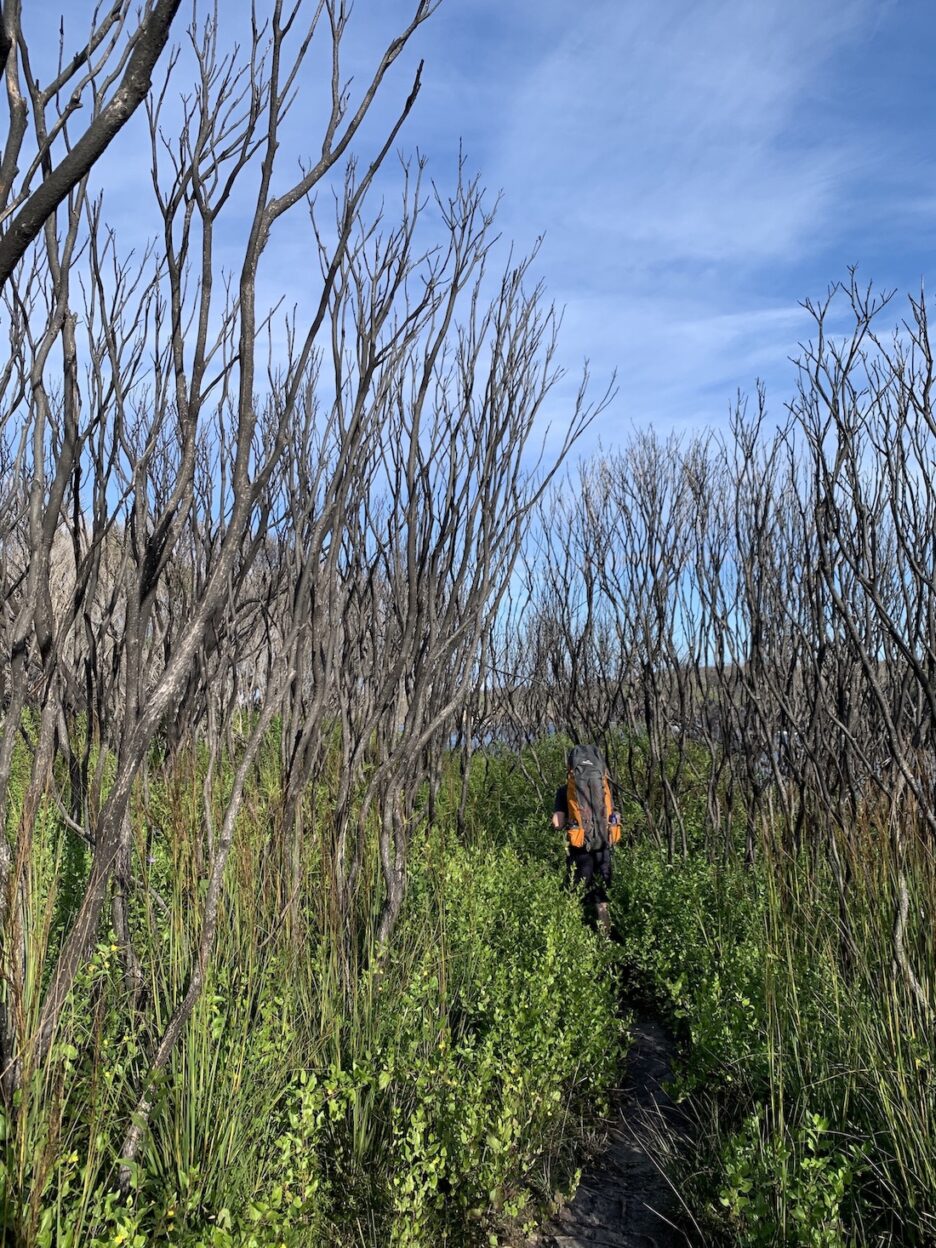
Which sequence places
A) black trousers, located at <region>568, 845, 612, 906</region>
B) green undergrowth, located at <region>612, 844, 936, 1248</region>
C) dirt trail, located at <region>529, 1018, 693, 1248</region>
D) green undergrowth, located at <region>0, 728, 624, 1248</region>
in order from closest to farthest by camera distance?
green undergrowth, located at <region>0, 728, 624, 1248</region> < green undergrowth, located at <region>612, 844, 936, 1248</region> < dirt trail, located at <region>529, 1018, 693, 1248</region> < black trousers, located at <region>568, 845, 612, 906</region>

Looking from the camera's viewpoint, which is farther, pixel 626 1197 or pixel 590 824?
pixel 590 824

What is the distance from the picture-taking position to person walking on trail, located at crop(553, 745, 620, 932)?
6547mm

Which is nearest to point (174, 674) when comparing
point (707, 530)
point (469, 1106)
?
point (469, 1106)

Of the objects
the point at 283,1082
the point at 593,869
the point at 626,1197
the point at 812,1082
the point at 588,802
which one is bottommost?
the point at 626,1197

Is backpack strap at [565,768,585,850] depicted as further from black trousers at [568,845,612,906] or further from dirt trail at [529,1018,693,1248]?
dirt trail at [529,1018,693,1248]

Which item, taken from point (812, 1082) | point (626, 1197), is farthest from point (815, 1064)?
point (626, 1197)

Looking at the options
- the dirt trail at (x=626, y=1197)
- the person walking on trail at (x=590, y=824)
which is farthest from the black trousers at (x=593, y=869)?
the dirt trail at (x=626, y=1197)

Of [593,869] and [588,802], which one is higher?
[588,802]

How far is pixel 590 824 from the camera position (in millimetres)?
6625

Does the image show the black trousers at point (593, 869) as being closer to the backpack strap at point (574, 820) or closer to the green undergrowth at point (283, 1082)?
the backpack strap at point (574, 820)

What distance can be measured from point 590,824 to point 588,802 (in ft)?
0.55

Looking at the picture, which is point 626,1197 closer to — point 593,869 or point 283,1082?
point 283,1082

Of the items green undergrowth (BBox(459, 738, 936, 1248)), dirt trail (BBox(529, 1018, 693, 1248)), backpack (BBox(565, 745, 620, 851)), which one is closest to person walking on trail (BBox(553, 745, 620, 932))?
backpack (BBox(565, 745, 620, 851))

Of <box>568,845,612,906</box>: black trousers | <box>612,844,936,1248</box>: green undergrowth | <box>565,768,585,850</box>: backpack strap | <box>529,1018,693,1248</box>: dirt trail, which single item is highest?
<box>565,768,585,850</box>: backpack strap
